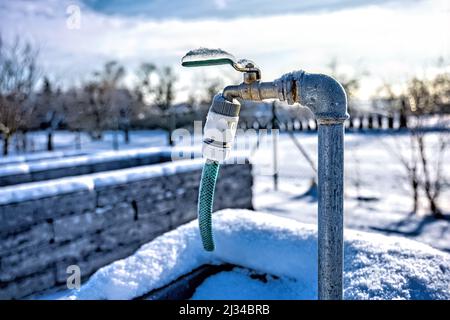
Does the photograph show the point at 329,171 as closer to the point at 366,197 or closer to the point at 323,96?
the point at 323,96

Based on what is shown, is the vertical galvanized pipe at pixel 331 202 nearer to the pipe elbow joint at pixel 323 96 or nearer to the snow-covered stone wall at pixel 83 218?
the pipe elbow joint at pixel 323 96

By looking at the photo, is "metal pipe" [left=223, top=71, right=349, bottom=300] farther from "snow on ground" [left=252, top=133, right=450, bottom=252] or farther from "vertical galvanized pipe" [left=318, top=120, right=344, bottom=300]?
"snow on ground" [left=252, top=133, right=450, bottom=252]

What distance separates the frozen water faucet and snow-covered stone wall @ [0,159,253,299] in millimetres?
3372

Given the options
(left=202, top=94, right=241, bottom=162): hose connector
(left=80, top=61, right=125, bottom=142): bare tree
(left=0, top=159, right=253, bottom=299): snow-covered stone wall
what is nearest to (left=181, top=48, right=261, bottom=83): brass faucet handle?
(left=202, top=94, right=241, bottom=162): hose connector

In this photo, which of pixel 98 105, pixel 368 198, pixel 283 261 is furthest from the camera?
pixel 98 105

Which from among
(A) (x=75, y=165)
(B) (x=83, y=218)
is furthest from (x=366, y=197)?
(B) (x=83, y=218)

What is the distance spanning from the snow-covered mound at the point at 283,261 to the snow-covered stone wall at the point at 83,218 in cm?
237

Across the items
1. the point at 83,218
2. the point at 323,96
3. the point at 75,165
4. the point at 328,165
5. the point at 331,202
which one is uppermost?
the point at 323,96

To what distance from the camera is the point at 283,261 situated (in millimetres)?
2045

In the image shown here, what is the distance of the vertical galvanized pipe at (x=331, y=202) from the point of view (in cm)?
116

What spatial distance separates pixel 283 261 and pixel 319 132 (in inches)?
41.6

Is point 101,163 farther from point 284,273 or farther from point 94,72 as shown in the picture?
point 94,72

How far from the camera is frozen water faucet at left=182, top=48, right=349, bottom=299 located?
1.17 metres
